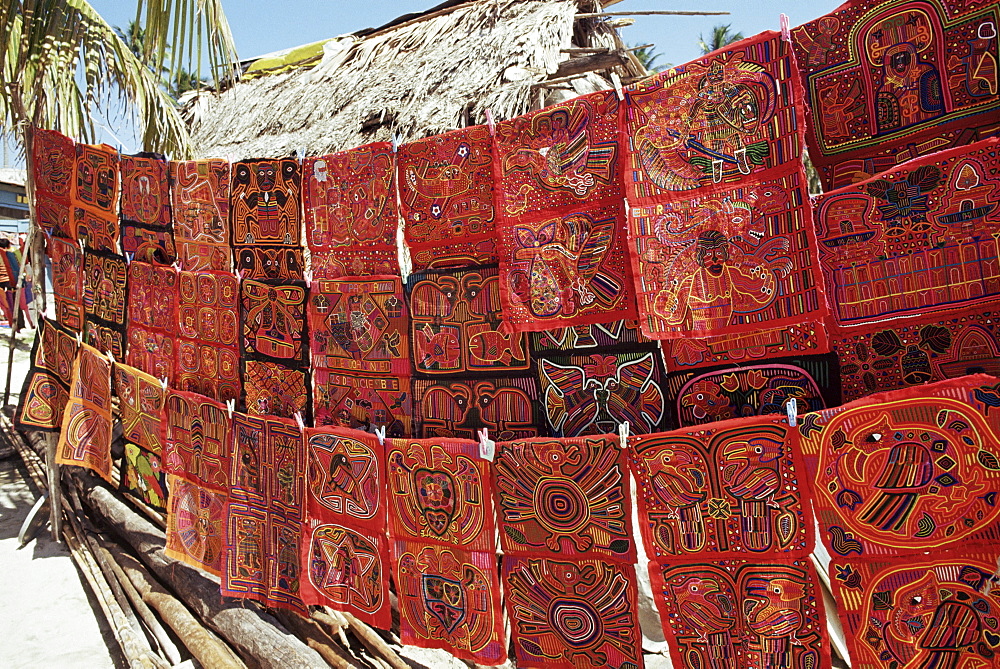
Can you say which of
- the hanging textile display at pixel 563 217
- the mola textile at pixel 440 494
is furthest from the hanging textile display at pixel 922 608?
the mola textile at pixel 440 494

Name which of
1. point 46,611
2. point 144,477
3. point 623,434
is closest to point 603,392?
point 623,434

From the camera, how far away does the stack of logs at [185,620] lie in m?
2.20

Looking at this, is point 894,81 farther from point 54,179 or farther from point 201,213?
point 54,179

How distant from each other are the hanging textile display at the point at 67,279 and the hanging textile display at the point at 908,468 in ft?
10.6

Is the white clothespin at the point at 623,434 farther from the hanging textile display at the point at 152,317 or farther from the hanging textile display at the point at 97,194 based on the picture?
the hanging textile display at the point at 97,194

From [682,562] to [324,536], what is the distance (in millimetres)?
1194

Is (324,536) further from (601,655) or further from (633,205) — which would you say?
(633,205)

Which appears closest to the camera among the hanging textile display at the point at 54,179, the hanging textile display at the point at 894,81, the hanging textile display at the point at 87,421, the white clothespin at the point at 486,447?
the hanging textile display at the point at 894,81

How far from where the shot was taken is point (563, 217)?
1608 mm

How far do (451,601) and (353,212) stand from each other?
1.24 metres

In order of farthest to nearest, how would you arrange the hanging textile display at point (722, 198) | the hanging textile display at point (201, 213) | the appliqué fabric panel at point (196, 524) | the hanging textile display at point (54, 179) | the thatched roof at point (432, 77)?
1. the thatched roof at point (432, 77)
2. the hanging textile display at point (54, 179)
3. the appliqué fabric panel at point (196, 524)
4. the hanging textile display at point (201, 213)
5. the hanging textile display at point (722, 198)

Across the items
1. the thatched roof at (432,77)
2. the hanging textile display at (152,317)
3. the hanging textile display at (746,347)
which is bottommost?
the hanging textile display at (746,347)

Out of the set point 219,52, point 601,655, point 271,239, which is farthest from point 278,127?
point 601,655

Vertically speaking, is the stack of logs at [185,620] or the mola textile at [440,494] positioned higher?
the mola textile at [440,494]
